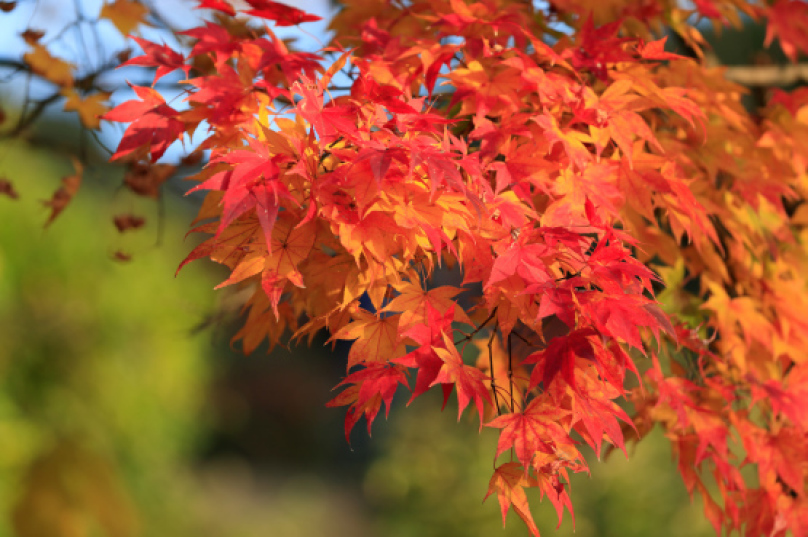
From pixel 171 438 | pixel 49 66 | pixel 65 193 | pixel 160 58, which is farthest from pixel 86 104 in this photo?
pixel 171 438

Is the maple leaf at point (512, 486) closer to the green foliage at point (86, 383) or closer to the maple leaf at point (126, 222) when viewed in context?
the maple leaf at point (126, 222)

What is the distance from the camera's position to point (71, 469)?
4.54 m

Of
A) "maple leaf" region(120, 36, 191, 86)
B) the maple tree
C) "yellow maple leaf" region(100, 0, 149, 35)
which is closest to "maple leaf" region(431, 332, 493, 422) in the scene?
the maple tree

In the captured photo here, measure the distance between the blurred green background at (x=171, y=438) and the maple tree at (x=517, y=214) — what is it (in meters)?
1.84

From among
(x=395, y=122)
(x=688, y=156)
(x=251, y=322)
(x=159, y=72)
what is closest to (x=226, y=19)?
(x=159, y=72)

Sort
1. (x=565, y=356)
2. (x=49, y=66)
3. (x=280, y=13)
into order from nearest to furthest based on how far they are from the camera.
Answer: (x=565, y=356) < (x=280, y=13) < (x=49, y=66)

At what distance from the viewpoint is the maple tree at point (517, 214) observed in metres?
0.70

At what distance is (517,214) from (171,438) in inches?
214

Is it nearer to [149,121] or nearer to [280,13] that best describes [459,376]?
[149,121]

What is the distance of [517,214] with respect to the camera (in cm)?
77

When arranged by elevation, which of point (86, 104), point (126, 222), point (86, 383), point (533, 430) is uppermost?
point (533, 430)

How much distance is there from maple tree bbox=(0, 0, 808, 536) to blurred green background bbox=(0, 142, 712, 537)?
72.5 inches

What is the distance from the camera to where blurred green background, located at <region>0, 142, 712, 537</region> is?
3.10 meters

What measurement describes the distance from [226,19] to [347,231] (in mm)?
1005
